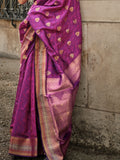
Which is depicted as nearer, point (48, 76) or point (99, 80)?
point (48, 76)

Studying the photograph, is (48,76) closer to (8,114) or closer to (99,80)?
(99,80)

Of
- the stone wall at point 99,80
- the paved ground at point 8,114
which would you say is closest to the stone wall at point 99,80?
the stone wall at point 99,80

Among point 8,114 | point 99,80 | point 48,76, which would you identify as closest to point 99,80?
point 99,80

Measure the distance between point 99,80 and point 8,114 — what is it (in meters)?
1.70

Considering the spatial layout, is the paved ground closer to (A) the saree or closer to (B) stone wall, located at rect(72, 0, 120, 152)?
(B) stone wall, located at rect(72, 0, 120, 152)

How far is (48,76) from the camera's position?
301 centimetres

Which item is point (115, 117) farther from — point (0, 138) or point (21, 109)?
point (0, 138)

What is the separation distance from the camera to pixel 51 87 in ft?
9.81

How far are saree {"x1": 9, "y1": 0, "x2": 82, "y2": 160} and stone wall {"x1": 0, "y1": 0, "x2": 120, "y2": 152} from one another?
0.12 meters

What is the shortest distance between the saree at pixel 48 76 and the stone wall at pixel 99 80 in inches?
4.6

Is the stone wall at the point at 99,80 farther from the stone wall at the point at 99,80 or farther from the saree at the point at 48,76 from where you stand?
the saree at the point at 48,76

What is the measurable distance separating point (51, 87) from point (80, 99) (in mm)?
456

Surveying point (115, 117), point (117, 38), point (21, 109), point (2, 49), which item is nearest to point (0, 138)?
point (21, 109)

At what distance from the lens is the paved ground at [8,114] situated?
3.25m
